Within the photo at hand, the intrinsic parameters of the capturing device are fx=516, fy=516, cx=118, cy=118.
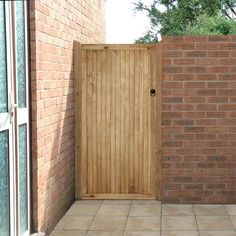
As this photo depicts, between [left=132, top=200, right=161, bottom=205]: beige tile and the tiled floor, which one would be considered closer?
the tiled floor

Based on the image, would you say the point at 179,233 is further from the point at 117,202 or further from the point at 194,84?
the point at 194,84

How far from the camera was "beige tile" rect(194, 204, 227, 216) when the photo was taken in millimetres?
5652

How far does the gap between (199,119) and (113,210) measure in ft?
4.79

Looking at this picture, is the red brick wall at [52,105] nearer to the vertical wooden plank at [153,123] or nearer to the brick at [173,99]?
the vertical wooden plank at [153,123]

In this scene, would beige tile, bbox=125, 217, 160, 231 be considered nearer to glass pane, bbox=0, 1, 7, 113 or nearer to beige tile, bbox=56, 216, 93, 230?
beige tile, bbox=56, 216, 93, 230

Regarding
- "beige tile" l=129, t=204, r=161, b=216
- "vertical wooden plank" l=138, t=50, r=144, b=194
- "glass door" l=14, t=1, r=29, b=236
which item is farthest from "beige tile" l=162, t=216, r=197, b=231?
"glass door" l=14, t=1, r=29, b=236

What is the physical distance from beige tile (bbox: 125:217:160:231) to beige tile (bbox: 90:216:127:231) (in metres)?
0.07

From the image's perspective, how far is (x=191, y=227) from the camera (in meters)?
5.10

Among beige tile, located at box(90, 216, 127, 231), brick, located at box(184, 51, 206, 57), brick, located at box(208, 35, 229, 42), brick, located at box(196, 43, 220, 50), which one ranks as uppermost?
brick, located at box(208, 35, 229, 42)

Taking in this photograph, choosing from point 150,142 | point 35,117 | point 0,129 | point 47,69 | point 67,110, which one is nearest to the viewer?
point 0,129

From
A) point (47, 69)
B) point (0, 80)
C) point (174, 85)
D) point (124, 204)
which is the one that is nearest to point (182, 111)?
point (174, 85)

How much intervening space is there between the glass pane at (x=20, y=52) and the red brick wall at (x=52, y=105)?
0.12 m

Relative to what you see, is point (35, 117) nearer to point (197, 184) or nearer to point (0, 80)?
point (0, 80)

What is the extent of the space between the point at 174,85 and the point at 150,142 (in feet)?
2.48
